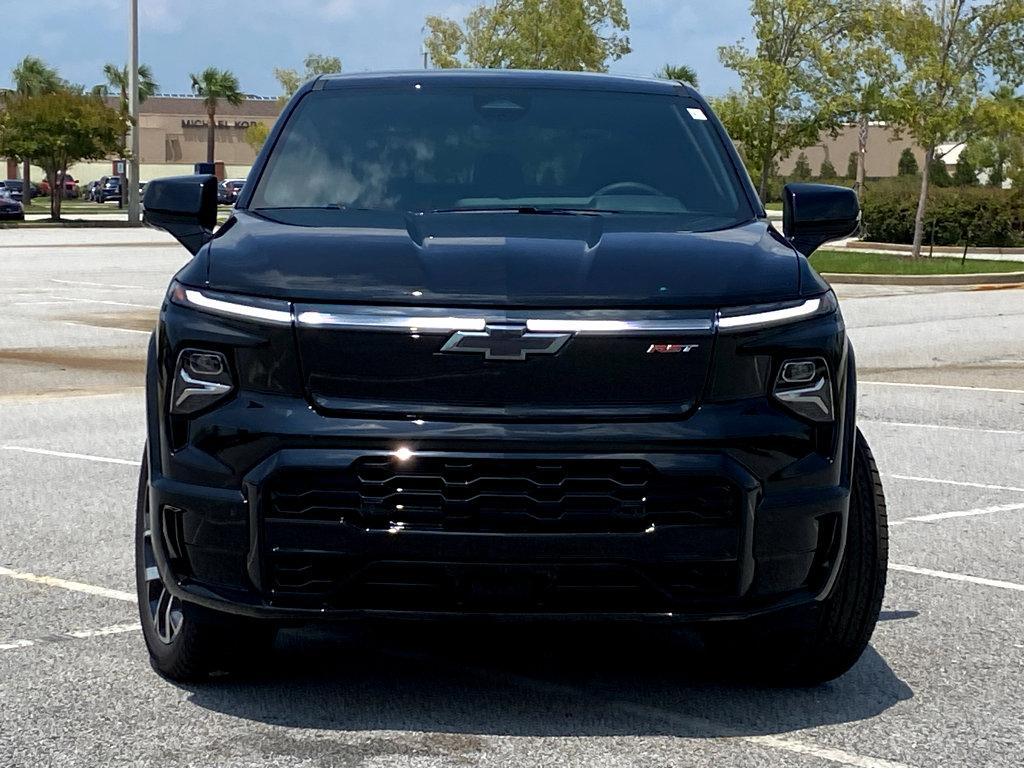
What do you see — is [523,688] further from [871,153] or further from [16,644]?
[871,153]

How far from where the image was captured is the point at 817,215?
216 inches

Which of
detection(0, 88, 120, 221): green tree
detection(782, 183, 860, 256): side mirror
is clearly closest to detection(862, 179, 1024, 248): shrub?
detection(0, 88, 120, 221): green tree

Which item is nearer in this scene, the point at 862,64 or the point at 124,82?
the point at 862,64

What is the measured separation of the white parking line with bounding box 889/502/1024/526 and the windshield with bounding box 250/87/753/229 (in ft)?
8.43

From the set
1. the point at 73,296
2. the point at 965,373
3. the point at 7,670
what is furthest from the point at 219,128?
the point at 7,670

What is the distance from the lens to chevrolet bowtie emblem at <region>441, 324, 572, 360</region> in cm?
423

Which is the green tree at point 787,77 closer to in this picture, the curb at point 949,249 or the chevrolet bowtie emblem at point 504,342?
the curb at point 949,249

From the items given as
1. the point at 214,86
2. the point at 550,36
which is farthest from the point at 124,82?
the point at 550,36

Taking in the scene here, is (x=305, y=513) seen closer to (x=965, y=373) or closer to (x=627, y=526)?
(x=627, y=526)

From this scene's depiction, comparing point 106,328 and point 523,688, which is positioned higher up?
point 523,688

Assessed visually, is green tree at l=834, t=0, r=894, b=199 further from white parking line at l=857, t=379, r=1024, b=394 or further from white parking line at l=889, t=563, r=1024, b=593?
white parking line at l=889, t=563, r=1024, b=593

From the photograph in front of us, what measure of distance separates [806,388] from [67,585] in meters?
3.11

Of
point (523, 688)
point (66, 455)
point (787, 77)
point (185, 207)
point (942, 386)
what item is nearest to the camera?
point (523, 688)

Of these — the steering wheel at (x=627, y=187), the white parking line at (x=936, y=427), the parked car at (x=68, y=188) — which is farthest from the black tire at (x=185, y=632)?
the parked car at (x=68, y=188)
